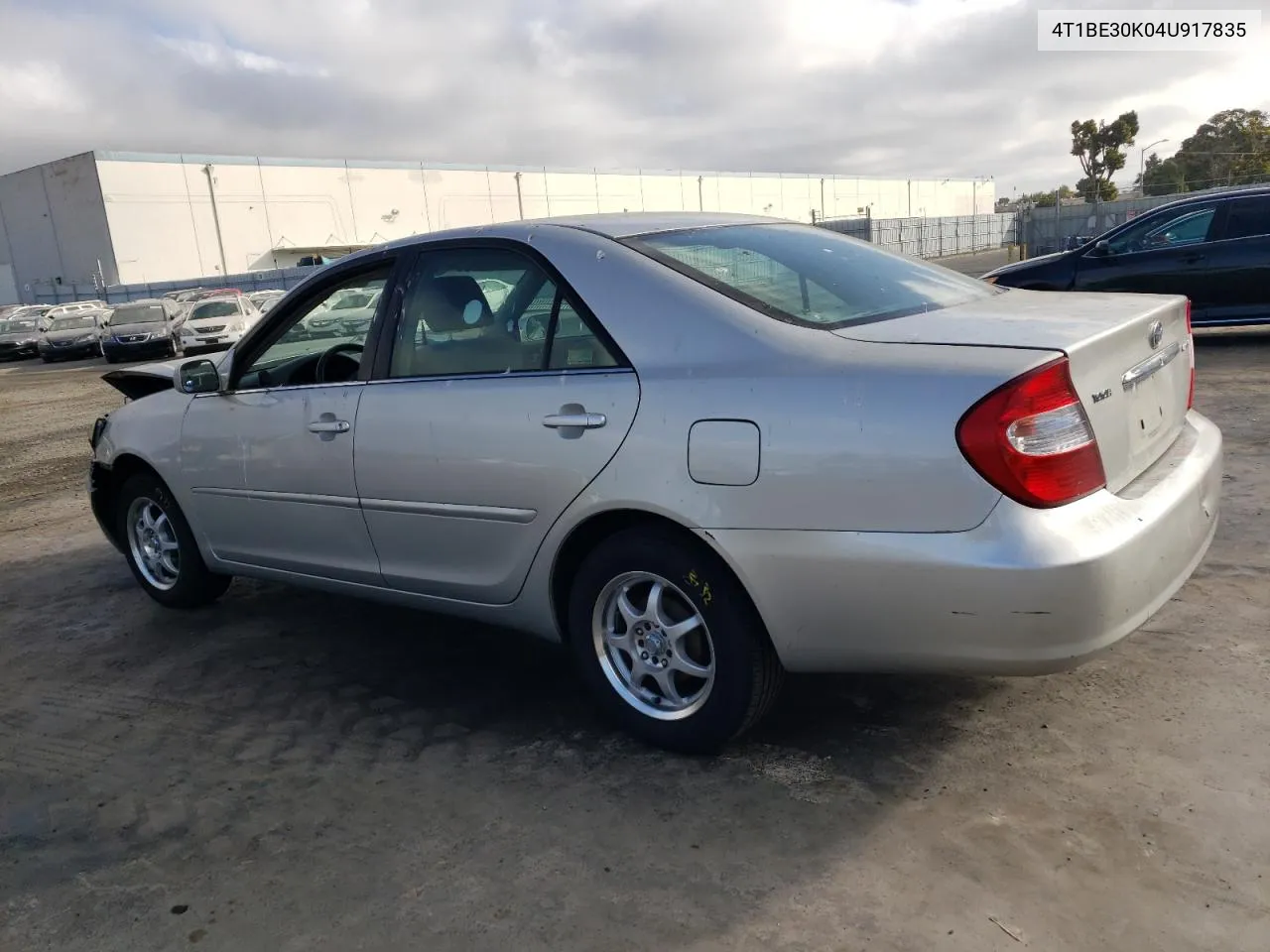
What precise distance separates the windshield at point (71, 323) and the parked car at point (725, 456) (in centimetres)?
2688

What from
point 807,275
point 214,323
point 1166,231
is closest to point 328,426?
point 807,275

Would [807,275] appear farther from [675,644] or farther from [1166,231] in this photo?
[1166,231]

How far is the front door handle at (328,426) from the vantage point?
374 centimetres

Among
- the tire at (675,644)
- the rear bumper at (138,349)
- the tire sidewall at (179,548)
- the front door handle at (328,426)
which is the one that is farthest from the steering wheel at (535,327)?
the rear bumper at (138,349)

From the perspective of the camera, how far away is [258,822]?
9.85 feet

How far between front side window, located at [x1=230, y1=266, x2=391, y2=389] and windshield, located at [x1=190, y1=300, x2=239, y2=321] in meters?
21.3

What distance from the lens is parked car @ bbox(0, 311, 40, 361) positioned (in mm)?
28828

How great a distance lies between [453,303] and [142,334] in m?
23.6

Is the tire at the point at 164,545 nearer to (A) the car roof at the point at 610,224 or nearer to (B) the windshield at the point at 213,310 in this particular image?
(A) the car roof at the point at 610,224

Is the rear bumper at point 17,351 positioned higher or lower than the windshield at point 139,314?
lower

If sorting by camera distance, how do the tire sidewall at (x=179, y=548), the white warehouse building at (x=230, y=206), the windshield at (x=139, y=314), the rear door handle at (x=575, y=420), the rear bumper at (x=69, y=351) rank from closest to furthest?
the rear door handle at (x=575, y=420), the tire sidewall at (x=179, y=548), the windshield at (x=139, y=314), the rear bumper at (x=69, y=351), the white warehouse building at (x=230, y=206)

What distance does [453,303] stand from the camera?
144 inches

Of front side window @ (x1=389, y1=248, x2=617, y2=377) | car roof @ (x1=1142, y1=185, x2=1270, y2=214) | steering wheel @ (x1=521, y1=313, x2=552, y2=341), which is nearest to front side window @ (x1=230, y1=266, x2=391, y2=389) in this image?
front side window @ (x1=389, y1=248, x2=617, y2=377)

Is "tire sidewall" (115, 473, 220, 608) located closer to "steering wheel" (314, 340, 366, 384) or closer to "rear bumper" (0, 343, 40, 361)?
"steering wheel" (314, 340, 366, 384)
